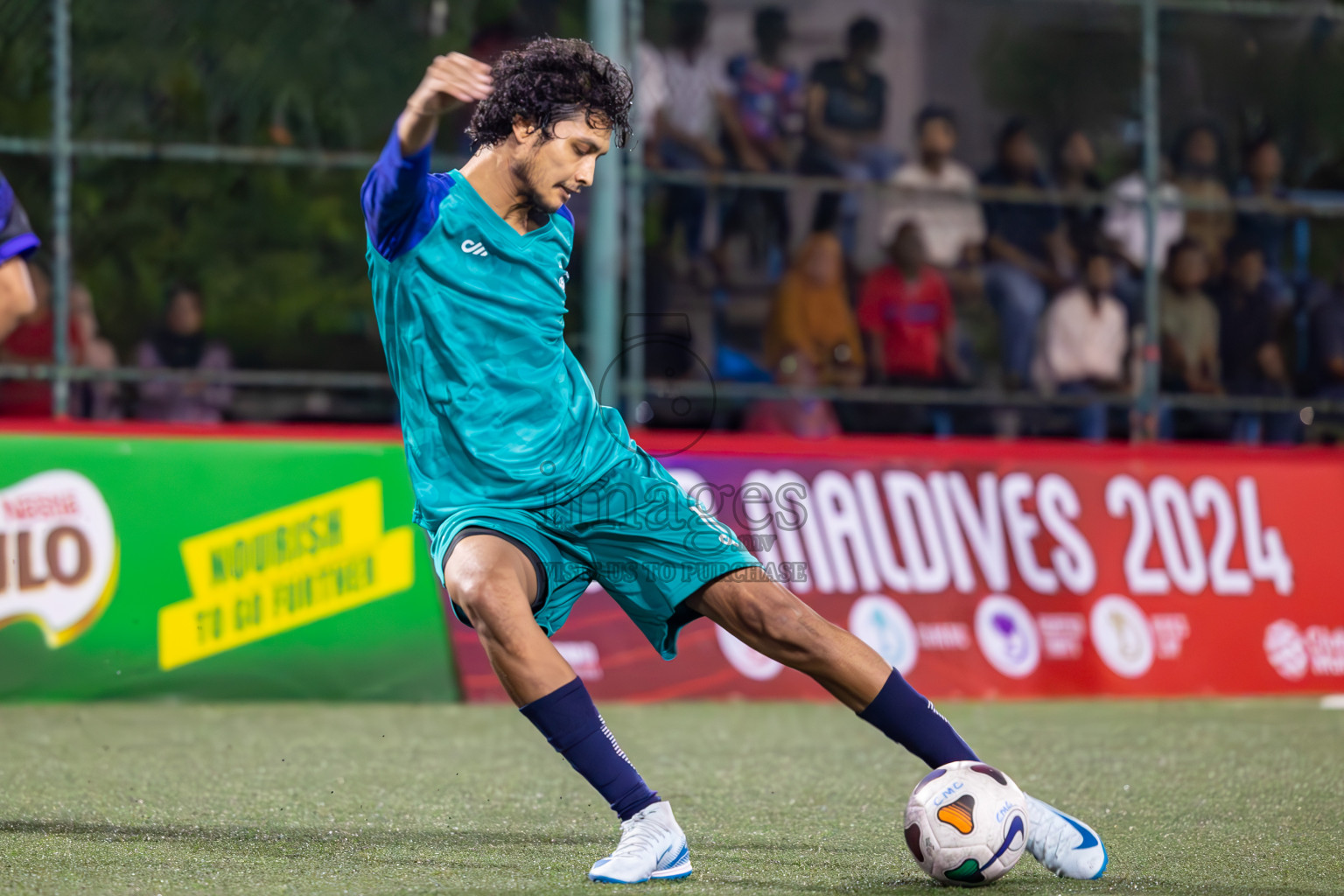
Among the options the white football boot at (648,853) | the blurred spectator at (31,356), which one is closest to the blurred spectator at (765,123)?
the blurred spectator at (31,356)

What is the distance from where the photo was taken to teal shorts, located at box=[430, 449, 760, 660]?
4117mm

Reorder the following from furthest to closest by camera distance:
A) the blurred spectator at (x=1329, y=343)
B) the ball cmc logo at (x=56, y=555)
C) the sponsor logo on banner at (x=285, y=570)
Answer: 1. the blurred spectator at (x=1329, y=343)
2. the sponsor logo on banner at (x=285, y=570)
3. the ball cmc logo at (x=56, y=555)

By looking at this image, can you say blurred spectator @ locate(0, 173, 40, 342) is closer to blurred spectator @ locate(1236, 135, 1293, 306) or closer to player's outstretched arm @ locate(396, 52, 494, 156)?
player's outstretched arm @ locate(396, 52, 494, 156)

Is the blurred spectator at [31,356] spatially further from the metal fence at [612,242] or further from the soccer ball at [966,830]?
the soccer ball at [966,830]

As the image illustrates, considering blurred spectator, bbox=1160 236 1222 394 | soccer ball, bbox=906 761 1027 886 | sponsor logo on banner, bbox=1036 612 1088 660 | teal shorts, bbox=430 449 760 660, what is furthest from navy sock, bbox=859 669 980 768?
blurred spectator, bbox=1160 236 1222 394

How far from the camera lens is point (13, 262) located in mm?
4164

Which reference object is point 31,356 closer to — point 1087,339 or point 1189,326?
point 1087,339

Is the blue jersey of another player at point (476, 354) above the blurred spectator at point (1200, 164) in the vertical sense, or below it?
below

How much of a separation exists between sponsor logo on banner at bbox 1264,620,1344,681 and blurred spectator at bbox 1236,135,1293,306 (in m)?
2.34

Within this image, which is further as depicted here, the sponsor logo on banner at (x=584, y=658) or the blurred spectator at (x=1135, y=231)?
the blurred spectator at (x=1135, y=231)

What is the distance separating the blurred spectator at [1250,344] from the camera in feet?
33.6

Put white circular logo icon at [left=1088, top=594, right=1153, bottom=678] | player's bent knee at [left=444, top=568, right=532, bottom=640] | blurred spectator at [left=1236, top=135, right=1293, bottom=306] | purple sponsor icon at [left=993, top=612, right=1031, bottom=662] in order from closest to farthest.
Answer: player's bent knee at [left=444, top=568, right=532, bottom=640], purple sponsor icon at [left=993, top=612, right=1031, bottom=662], white circular logo icon at [left=1088, top=594, right=1153, bottom=678], blurred spectator at [left=1236, top=135, right=1293, bottom=306]

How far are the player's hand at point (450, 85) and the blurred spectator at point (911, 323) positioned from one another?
627 cm

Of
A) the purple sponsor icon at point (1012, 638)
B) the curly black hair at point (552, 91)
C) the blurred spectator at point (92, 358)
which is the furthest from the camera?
the blurred spectator at point (92, 358)
